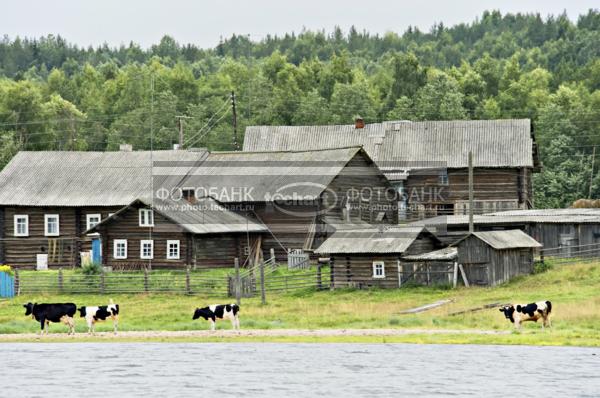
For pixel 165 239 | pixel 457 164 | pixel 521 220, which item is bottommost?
pixel 165 239

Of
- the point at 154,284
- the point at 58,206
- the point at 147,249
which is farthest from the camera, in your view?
the point at 58,206

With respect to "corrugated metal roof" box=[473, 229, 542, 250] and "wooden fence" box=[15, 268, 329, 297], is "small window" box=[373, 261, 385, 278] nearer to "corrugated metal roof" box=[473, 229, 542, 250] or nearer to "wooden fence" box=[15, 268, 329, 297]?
"wooden fence" box=[15, 268, 329, 297]

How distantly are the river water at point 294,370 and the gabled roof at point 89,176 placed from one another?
1208 inches

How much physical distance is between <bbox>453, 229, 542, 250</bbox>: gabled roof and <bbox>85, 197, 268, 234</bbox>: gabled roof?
44.2 feet

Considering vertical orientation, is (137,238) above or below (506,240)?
above

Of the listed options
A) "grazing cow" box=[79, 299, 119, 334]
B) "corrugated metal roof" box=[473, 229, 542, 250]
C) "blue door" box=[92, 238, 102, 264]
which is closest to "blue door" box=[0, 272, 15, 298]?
"blue door" box=[92, 238, 102, 264]

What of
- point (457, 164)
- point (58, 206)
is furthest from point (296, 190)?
point (457, 164)

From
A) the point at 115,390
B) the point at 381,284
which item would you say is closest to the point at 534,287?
the point at 381,284

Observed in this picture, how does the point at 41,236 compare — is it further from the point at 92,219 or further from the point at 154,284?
the point at 154,284

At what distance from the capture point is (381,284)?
61062 millimetres

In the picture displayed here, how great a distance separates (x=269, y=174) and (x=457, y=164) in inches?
623

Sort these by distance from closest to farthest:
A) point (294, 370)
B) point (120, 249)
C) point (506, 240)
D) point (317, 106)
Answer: point (294, 370)
point (506, 240)
point (120, 249)
point (317, 106)

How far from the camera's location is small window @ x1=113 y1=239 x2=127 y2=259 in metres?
70.1

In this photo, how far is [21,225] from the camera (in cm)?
7556
